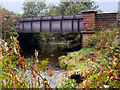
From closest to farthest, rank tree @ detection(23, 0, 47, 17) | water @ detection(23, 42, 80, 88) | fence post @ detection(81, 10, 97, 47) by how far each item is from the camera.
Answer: water @ detection(23, 42, 80, 88), tree @ detection(23, 0, 47, 17), fence post @ detection(81, 10, 97, 47)

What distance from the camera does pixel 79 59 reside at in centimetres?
573

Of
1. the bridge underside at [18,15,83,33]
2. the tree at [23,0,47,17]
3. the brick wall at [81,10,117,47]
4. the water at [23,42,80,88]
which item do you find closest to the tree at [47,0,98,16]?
the tree at [23,0,47,17]

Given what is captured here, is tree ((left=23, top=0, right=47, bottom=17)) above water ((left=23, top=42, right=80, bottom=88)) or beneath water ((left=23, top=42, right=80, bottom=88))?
above

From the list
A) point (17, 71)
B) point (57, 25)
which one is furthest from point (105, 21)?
point (17, 71)

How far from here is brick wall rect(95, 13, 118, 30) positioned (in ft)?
21.8

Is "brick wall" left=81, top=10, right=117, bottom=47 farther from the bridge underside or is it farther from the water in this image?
the water

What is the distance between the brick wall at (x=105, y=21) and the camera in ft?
21.8

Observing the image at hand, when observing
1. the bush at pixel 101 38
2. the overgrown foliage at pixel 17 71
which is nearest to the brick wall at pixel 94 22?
the bush at pixel 101 38

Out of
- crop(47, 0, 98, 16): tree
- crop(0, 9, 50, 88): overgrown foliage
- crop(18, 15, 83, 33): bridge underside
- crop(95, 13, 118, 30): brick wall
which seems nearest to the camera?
crop(0, 9, 50, 88): overgrown foliage

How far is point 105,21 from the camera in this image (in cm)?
700

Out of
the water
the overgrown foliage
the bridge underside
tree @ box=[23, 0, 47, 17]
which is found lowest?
the water

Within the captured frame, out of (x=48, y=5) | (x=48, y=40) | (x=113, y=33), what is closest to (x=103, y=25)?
(x=113, y=33)

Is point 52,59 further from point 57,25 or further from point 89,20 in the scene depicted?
point 89,20

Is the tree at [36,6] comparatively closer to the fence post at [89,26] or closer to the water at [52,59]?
the water at [52,59]
